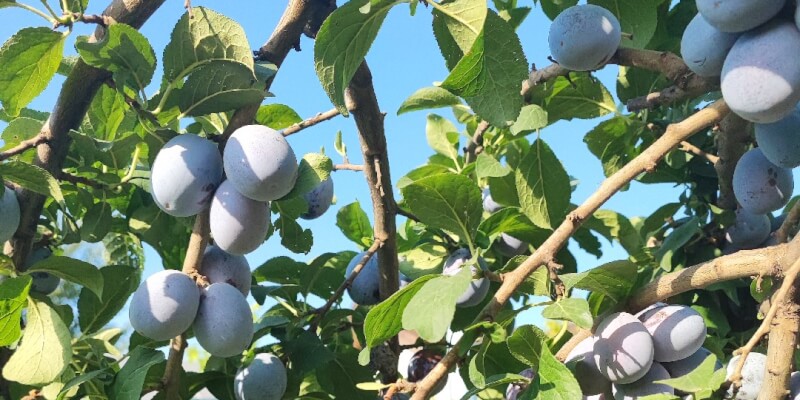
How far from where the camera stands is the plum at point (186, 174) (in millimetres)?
977

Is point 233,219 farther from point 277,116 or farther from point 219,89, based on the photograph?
point 277,116

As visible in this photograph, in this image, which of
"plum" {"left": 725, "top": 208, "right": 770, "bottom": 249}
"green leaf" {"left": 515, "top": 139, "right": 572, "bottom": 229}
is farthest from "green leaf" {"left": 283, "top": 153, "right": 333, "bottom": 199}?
"plum" {"left": 725, "top": 208, "right": 770, "bottom": 249}

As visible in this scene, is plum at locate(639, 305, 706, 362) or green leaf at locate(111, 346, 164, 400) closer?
plum at locate(639, 305, 706, 362)

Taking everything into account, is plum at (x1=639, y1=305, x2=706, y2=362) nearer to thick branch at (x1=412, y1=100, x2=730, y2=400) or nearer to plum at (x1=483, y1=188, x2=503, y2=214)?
thick branch at (x1=412, y1=100, x2=730, y2=400)

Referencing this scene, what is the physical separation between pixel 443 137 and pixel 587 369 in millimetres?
951

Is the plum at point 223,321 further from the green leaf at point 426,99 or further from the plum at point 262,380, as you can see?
the green leaf at point 426,99

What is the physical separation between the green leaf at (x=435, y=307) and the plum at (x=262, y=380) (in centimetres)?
45

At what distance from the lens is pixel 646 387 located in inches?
37.3

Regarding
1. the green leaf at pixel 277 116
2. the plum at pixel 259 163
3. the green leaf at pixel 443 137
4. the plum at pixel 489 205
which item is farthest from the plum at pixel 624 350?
the green leaf at pixel 443 137

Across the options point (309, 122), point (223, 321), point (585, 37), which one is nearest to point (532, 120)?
point (585, 37)

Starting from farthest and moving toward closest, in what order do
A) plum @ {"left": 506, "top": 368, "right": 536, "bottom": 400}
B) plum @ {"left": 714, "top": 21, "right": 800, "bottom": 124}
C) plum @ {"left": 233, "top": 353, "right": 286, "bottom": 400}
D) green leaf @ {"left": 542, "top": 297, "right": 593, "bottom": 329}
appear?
1. plum @ {"left": 233, "top": 353, "right": 286, "bottom": 400}
2. plum @ {"left": 506, "top": 368, "right": 536, "bottom": 400}
3. green leaf @ {"left": 542, "top": 297, "right": 593, "bottom": 329}
4. plum @ {"left": 714, "top": 21, "right": 800, "bottom": 124}

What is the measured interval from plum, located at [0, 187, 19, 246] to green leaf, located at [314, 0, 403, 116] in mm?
546

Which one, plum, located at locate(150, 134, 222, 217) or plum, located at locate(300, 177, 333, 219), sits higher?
plum, located at locate(150, 134, 222, 217)

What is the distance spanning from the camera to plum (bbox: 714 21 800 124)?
75 cm
